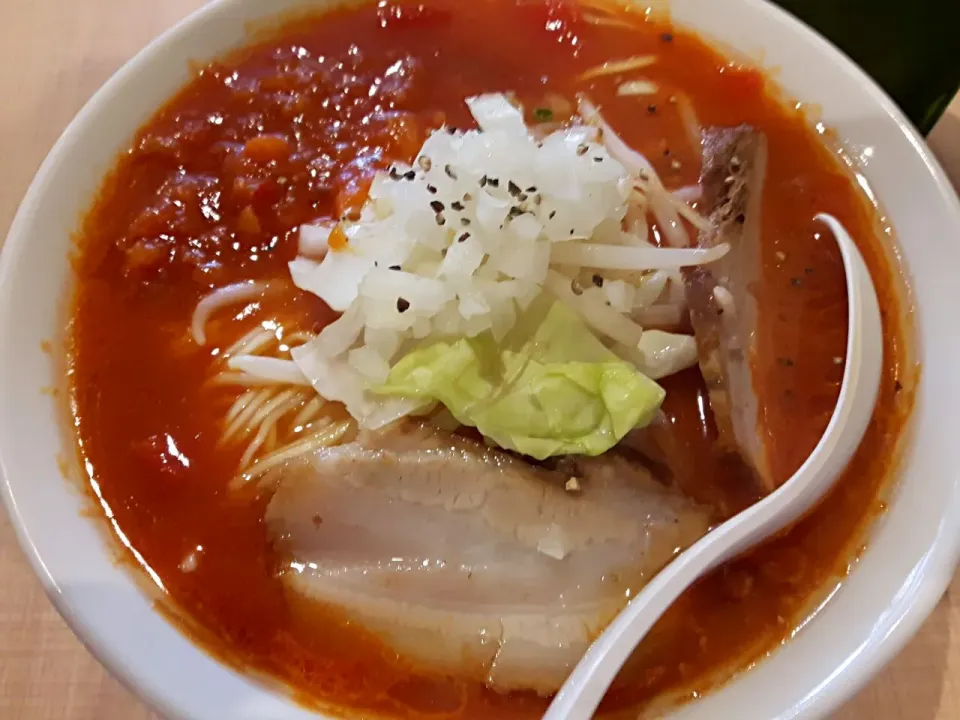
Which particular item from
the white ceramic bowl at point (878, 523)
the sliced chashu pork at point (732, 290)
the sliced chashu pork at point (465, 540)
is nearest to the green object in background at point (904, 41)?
the white ceramic bowl at point (878, 523)

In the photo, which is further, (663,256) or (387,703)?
(663,256)

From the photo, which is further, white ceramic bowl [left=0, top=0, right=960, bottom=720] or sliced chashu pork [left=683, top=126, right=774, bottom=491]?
sliced chashu pork [left=683, top=126, right=774, bottom=491]

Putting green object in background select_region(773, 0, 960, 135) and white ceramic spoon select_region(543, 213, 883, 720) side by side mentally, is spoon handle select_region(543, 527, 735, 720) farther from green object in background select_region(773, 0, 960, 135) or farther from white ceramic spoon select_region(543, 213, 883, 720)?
green object in background select_region(773, 0, 960, 135)

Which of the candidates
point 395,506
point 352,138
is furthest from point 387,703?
point 352,138

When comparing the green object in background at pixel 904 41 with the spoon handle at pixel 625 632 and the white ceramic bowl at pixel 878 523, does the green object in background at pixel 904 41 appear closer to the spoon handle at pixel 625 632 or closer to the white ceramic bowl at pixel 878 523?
the white ceramic bowl at pixel 878 523

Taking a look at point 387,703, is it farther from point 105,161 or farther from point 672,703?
point 105,161

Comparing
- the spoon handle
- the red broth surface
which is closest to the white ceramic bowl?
the red broth surface

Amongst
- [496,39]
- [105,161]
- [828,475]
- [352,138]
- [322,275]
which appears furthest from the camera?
[496,39]

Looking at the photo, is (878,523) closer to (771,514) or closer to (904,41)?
(771,514)
